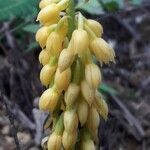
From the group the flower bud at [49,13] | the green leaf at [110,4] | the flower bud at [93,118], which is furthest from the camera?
the green leaf at [110,4]

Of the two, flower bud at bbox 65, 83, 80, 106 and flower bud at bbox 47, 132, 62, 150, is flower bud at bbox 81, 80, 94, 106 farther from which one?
flower bud at bbox 47, 132, 62, 150

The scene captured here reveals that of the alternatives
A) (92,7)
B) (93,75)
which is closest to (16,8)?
(92,7)

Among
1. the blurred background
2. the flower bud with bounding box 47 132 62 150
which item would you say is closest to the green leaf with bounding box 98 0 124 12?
the blurred background

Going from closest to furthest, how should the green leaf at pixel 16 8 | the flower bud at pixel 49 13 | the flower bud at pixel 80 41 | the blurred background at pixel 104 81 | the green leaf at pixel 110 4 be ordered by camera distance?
the flower bud at pixel 80 41, the flower bud at pixel 49 13, the green leaf at pixel 16 8, the blurred background at pixel 104 81, the green leaf at pixel 110 4

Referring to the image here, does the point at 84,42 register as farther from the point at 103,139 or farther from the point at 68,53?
the point at 103,139

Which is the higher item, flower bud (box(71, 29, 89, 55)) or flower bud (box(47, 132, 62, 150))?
flower bud (box(71, 29, 89, 55))

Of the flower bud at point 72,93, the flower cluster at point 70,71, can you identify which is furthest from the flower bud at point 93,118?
the flower bud at point 72,93

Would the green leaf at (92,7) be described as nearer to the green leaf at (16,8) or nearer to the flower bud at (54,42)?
the green leaf at (16,8)

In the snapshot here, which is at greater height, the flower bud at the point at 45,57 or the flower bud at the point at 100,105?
the flower bud at the point at 45,57
